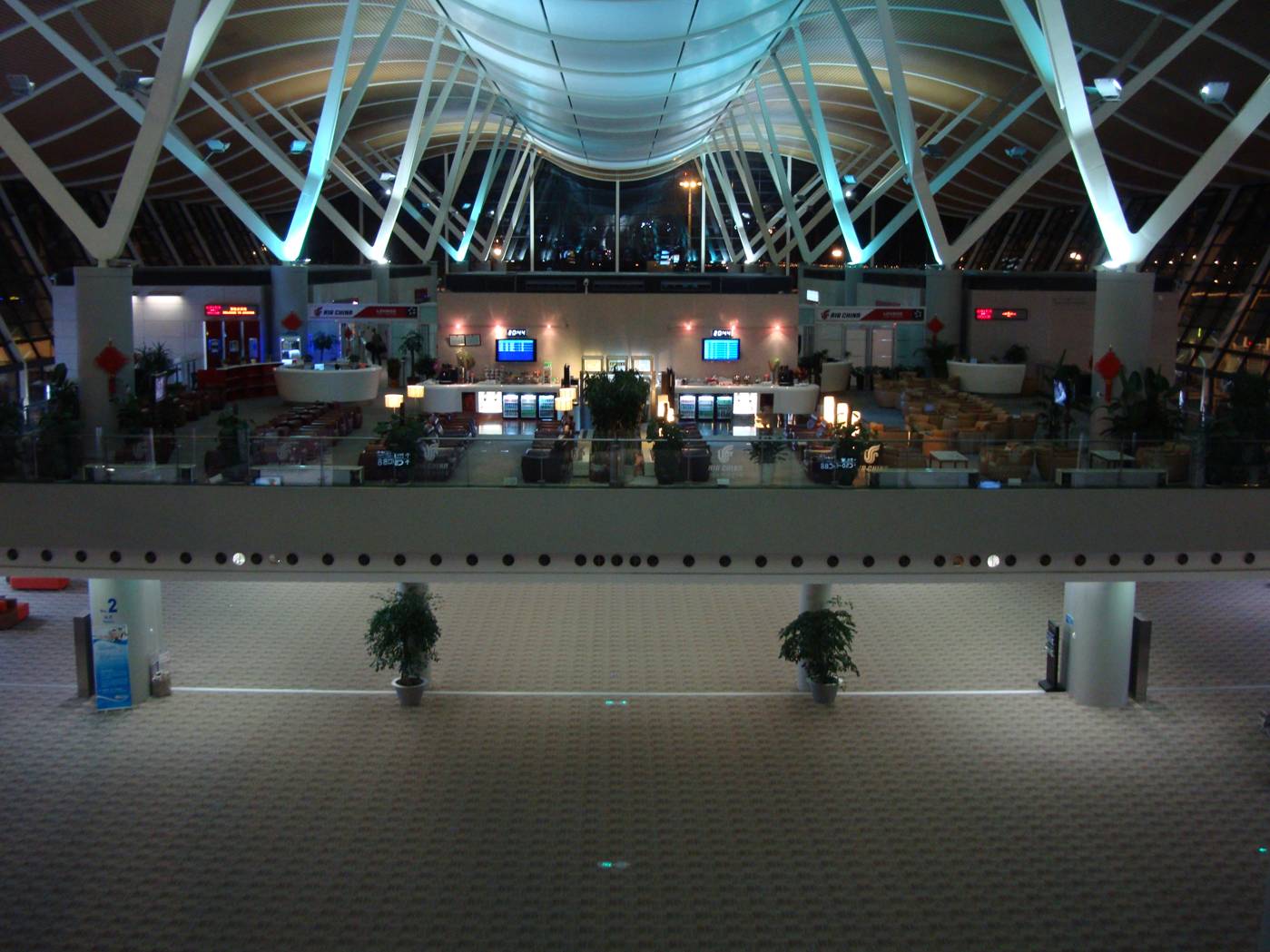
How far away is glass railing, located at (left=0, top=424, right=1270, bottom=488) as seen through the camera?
14508mm

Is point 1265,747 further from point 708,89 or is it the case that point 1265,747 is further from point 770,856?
point 708,89

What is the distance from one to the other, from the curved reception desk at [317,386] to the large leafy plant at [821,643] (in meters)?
14.7

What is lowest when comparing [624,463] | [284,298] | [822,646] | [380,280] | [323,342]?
[822,646]

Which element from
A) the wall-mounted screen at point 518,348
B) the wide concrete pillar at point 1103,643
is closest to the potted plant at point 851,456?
the wide concrete pillar at point 1103,643

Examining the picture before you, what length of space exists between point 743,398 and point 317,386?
998 centimetres

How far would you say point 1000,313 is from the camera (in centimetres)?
3241

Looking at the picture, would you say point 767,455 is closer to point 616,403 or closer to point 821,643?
point 821,643

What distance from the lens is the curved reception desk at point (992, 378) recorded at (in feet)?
102

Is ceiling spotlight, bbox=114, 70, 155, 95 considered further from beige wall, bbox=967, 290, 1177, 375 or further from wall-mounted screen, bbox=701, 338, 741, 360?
beige wall, bbox=967, 290, 1177, 375

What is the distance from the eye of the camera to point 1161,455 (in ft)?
48.0

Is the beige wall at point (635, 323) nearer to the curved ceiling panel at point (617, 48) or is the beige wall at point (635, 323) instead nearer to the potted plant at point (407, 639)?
the curved ceiling panel at point (617, 48)

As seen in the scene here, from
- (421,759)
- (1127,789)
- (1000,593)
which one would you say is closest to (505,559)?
(421,759)

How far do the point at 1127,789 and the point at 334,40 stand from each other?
2991cm

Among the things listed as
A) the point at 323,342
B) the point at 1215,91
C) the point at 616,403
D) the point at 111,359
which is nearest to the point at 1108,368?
the point at 1215,91
